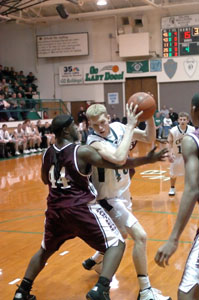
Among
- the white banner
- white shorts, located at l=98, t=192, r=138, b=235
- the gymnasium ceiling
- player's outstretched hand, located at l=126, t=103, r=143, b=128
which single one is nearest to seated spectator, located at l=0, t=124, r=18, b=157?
the gymnasium ceiling

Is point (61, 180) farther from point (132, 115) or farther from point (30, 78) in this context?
point (30, 78)

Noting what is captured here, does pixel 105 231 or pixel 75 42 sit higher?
pixel 75 42

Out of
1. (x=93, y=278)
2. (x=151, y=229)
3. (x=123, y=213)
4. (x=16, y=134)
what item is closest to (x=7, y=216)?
(x=151, y=229)

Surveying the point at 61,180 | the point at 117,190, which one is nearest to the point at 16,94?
the point at 117,190

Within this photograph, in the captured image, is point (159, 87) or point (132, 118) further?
point (159, 87)

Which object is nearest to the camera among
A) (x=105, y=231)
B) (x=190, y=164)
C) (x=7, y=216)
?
(x=190, y=164)

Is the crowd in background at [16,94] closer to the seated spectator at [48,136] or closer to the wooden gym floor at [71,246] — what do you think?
the seated spectator at [48,136]

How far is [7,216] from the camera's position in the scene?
7156mm

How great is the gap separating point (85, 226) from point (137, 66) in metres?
21.2

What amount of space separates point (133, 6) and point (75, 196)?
21.1 metres

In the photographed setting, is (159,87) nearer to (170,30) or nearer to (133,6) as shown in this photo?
(170,30)

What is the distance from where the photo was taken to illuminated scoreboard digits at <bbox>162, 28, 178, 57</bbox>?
22453 mm

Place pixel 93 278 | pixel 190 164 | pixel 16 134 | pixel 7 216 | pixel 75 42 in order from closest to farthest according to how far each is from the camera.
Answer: pixel 190 164 → pixel 93 278 → pixel 7 216 → pixel 16 134 → pixel 75 42

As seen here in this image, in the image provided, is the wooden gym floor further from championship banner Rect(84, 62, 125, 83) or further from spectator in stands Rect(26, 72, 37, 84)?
spectator in stands Rect(26, 72, 37, 84)
